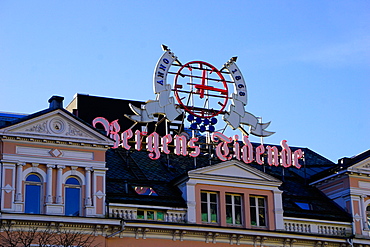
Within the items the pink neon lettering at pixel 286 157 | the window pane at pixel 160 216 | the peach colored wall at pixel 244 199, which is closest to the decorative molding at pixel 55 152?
the window pane at pixel 160 216

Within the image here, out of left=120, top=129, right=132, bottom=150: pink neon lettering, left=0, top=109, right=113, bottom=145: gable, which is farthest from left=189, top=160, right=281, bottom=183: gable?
left=0, top=109, right=113, bottom=145: gable

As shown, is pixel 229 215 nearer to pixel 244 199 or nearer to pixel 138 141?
pixel 244 199

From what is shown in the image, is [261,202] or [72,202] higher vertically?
[261,202]

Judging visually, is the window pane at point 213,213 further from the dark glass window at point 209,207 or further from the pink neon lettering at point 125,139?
the pink neon lettering at point 125,139

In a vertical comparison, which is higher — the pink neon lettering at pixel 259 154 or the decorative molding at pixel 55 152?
the pink neon lettering at pixel 259 154

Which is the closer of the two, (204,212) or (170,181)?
(204,212)

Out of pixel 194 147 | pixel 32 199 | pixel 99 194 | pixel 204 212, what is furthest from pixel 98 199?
pixel 194 147

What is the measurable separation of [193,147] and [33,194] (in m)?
12.7

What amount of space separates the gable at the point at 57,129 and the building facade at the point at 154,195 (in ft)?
0.19

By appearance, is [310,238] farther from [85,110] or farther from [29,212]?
[85,110]

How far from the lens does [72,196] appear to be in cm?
5034

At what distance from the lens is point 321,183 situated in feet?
200

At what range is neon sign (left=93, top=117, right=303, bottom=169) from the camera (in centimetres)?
5644

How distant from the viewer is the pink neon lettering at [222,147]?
189ft
